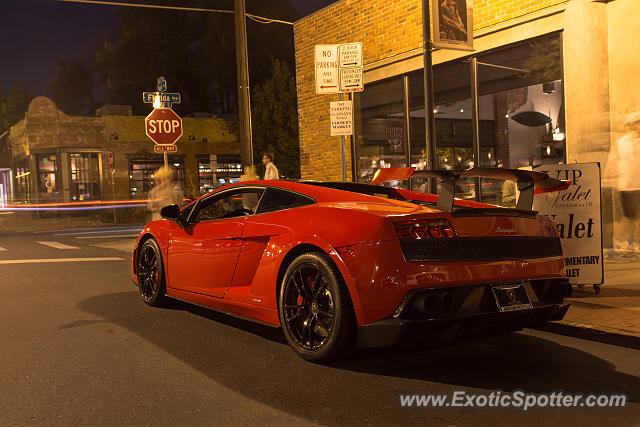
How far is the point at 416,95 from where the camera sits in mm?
13078

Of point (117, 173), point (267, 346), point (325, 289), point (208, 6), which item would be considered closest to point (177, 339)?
point (267, 346)

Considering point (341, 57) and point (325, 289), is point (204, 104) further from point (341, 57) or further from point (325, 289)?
point (325, 289)

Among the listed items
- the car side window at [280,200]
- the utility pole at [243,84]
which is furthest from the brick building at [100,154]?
the car side window at [280,200]

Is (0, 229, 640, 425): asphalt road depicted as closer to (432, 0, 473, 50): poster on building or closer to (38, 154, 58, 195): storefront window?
(432, 0, 473, 50): poster on building

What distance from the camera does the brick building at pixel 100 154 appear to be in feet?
127

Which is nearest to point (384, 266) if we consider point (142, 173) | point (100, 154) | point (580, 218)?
point (580, 218)

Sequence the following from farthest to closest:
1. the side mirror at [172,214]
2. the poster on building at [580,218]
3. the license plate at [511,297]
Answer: the poster on building at [580,218]
the side mirror at [172,214]
the license plate at [511,297]

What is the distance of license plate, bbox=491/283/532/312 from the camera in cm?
419

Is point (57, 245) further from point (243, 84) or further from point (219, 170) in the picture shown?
point (219, 170)

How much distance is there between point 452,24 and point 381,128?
5.42 meters

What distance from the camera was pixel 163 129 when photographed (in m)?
15.4

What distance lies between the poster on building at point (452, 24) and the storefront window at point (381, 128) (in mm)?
4334

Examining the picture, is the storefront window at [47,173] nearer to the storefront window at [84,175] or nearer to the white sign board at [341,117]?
the storefront window at [84,175]

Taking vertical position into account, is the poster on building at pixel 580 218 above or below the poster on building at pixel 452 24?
below
